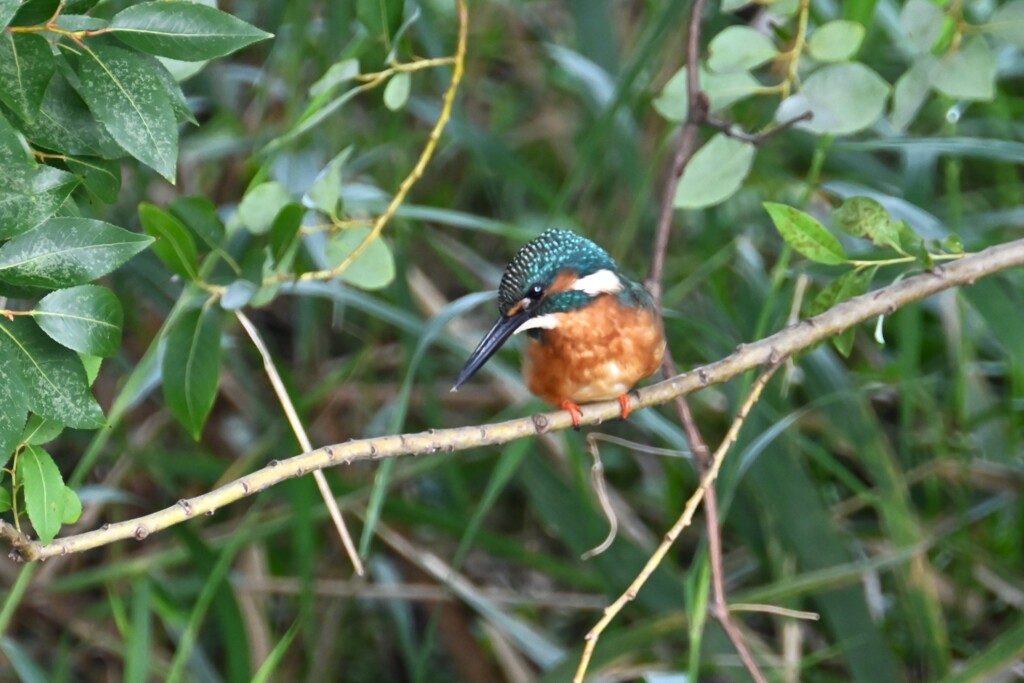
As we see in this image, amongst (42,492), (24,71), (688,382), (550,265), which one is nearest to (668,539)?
(688,382)

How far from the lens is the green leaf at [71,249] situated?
0.83 metres

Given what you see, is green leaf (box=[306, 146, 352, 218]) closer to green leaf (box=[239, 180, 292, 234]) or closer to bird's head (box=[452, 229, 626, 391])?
green leaf (box=[239, 180, 292, 234])

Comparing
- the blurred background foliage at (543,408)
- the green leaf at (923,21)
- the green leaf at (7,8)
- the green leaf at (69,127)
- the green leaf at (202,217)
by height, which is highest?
the green leaf at (7,8)

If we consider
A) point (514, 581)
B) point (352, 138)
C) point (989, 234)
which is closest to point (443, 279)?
point (352, 138)

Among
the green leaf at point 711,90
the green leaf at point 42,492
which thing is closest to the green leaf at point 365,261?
the green leaf at point 711,90

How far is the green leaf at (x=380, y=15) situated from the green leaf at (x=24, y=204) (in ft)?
1.76

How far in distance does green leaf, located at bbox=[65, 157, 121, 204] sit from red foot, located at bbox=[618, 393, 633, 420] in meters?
0.55

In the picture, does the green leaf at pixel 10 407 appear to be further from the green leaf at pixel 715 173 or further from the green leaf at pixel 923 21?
the green leaf at pixel 923 21

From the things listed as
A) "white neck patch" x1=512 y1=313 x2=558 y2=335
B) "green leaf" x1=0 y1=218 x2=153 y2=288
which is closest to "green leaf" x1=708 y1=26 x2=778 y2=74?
"white neck patch" x1=512 y1=313 x2=558 y2=335

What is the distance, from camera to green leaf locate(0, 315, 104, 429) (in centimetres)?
84

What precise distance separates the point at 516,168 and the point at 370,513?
2.70ft

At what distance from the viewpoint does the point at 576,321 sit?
1.48 m

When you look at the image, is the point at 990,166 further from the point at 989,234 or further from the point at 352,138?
the point at 352,138

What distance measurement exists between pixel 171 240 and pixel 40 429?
0.97 feet
